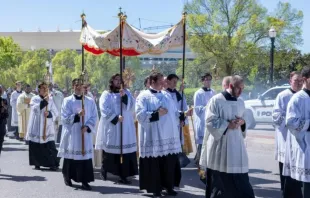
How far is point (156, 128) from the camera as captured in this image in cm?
820

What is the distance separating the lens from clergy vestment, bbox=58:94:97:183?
8.97 m

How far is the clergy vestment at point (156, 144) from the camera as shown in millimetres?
8141

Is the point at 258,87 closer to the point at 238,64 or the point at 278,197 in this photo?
the point at 238,64

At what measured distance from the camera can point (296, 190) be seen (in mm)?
6836

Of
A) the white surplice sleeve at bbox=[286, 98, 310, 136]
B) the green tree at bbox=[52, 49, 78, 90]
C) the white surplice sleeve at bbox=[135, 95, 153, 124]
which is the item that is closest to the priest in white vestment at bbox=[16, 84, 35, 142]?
the white surplice sleeve at bbox=[135, 95, 153, 124]

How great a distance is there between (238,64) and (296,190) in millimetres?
28115

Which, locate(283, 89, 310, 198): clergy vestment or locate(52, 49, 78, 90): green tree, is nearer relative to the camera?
locate(283, 89, 310, 198): clergy vestment

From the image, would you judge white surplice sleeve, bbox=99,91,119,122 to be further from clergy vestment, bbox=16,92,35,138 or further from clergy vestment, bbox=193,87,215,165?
clergy vestment, bbox=16,92,35,138

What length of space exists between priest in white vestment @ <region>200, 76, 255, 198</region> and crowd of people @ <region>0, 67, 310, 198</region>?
0.04ft

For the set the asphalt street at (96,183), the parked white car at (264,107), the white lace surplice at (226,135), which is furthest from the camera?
the parked white car at (264,107)

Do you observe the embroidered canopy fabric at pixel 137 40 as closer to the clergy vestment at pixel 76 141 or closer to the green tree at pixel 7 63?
the clergy vestment at pixel 76 141

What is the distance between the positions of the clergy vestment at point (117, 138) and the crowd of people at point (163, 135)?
0.06 feet

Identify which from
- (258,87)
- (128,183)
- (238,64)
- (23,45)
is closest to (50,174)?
(128,183)

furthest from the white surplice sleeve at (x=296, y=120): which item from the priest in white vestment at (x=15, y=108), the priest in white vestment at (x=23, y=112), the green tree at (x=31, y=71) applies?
the green tree at (x=31, y=71)
